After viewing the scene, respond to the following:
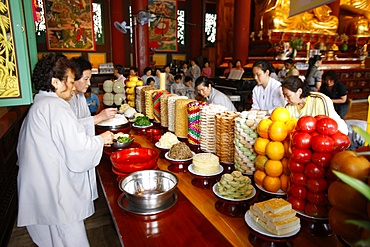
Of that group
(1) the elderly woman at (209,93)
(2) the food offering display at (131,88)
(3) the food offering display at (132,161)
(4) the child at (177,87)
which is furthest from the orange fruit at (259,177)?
(4) the child at (177,87)

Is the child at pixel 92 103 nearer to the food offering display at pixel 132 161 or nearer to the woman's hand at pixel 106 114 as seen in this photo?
the woman's hand at pixel 106 114

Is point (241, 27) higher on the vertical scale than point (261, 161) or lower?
higher

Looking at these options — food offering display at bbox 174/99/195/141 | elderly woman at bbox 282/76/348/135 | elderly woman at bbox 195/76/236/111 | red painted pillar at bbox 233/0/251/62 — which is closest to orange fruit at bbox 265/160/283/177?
food offering display at bbox 174/99/195/141

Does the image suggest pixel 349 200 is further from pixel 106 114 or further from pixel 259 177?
pixel 106 114

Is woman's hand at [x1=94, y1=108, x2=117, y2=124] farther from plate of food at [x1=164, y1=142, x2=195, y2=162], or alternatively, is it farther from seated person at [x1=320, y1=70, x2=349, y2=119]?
seated person at [x1=320, y1=70, x2=349, y2=119]

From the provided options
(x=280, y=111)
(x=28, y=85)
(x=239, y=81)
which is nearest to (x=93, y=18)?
(x=239, y=81)

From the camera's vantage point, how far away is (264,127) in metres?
1.38

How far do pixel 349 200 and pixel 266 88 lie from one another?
2.74 m

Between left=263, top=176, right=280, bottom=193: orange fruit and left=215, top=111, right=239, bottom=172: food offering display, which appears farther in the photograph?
left=215, top=111, right=239, bottom=172: food offering display

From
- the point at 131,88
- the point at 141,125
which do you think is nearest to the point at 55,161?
the point at 141,125

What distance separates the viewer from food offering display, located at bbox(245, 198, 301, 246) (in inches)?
40.4

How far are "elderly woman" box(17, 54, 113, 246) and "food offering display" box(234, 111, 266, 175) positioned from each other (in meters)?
0.81

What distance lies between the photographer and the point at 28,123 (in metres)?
1.48

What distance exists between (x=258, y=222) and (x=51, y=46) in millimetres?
13294
